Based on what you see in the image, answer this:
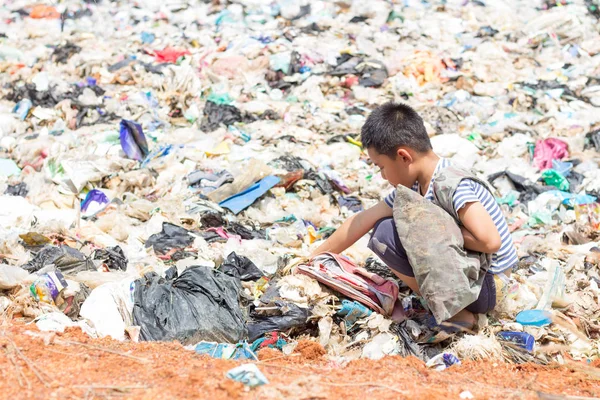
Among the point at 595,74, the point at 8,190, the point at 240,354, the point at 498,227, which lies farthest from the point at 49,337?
the point at 595,74

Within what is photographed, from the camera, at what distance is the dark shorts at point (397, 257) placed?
9.19ft

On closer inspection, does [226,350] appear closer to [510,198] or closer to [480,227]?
[480,227]

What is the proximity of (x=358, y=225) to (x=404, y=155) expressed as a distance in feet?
1.77

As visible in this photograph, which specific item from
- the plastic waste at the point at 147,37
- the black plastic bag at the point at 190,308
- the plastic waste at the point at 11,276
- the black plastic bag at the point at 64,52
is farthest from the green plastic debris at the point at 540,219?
the plastic waste at the point at 147,37

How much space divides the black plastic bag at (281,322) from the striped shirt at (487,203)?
720 mm

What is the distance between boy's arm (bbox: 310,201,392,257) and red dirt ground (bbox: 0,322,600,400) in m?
0.67

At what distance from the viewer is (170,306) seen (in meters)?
2.92

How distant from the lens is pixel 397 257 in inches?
111

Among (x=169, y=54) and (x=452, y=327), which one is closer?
(x=452, y=327)

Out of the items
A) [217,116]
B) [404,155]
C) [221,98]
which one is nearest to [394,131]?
[404,155]

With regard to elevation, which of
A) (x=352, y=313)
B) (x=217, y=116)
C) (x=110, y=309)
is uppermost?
(x=110, y=309)

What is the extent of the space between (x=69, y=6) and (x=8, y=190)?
7.88 meters

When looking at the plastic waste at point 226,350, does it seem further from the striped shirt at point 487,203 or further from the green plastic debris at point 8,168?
the green plastic debris at point 8,168

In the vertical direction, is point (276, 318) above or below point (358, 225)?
below
